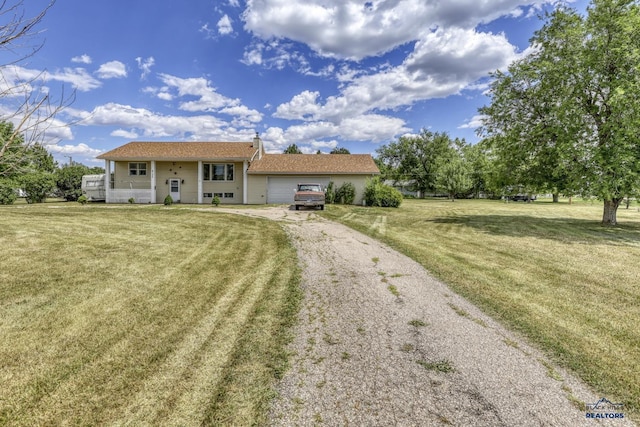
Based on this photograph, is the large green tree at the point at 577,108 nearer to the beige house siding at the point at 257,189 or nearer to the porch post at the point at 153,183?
the beige house siding at the point at 257,189

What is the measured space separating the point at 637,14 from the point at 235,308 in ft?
61.5

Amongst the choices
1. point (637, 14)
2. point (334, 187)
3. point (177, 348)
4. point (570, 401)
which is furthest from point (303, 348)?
point (334, 187)

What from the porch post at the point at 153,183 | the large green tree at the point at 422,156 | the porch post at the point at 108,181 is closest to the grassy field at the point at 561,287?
the porch post at the point at 153,183

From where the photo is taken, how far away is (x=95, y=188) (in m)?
24.4

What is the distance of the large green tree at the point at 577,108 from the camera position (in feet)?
37.1

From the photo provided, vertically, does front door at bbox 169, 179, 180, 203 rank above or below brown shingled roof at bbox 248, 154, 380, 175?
below

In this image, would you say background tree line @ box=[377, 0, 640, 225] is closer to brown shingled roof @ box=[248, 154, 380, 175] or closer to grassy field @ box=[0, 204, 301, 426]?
brown shingled roof @ box=[248, 154, 380, 175]

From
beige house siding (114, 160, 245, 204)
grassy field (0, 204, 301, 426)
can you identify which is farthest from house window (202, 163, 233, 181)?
grassy field (0, 204, 301, 426)

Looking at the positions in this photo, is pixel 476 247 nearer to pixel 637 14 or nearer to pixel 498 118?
pixel 498 118

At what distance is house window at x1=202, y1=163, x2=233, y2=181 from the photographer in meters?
23.6

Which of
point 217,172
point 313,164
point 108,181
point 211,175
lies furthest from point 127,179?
point 313,164

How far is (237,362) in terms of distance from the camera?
115 inches

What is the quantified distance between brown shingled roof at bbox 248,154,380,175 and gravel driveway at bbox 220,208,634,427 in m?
18.2

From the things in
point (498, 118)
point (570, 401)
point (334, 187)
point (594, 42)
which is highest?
point (594, 42)
